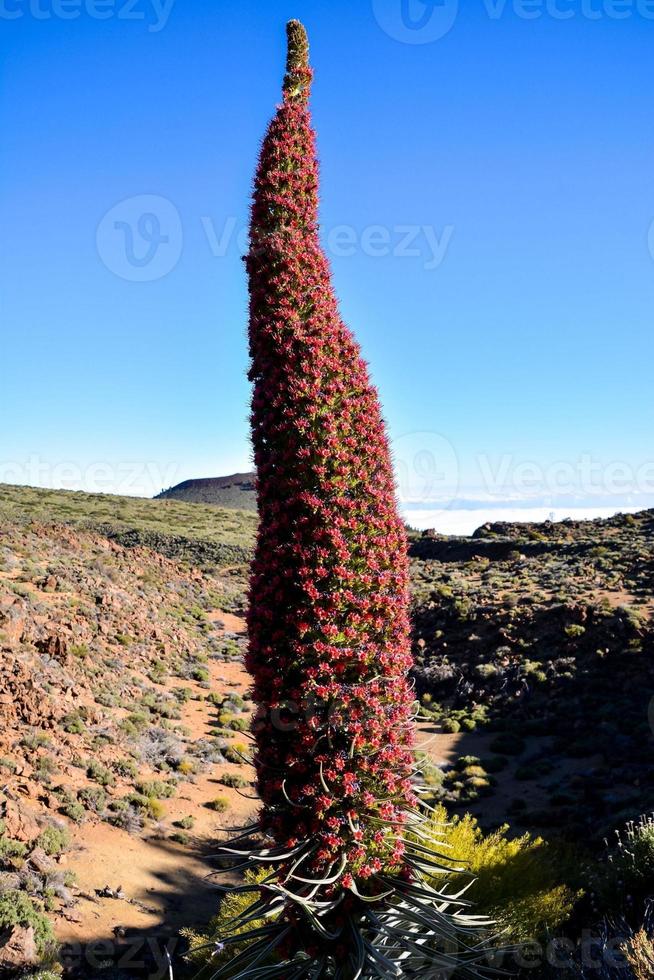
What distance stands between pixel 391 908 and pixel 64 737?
1240 centimetres

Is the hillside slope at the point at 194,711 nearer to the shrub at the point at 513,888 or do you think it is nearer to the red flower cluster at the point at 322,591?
the red flower cluster at the point at 322,591

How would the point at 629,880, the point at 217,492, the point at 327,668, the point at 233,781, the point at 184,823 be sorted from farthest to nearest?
1. the point at 217,492
2. the point at 233,781
3. the point at 184,823
4. the point at 629,880
5. the point at 327,668

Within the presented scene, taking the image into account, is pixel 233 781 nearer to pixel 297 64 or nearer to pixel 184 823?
pixel 184 823

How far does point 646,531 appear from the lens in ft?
130

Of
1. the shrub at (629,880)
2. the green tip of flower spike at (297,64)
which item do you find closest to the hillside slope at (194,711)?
the shrub at (629,880)

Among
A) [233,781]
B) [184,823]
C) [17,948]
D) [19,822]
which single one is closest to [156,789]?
[184,823]

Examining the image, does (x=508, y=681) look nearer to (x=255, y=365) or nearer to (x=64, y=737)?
(x=64, y=737)

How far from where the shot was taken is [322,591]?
4.73 meters

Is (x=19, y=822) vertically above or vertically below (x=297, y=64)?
below

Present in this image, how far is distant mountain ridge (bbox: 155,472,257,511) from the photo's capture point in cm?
10212

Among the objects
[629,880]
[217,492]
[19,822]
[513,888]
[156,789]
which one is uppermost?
[217,492]

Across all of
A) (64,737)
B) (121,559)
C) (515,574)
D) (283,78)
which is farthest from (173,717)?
(515,574)

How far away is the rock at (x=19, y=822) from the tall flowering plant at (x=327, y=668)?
8181mm

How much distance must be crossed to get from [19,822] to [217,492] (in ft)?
316
